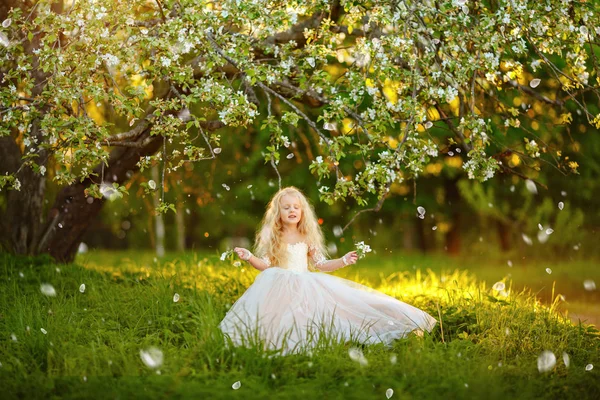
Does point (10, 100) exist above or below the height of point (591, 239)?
above

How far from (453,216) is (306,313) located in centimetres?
1310

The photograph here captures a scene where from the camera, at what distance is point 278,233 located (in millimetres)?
6688

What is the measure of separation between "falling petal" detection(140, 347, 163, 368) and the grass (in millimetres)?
54

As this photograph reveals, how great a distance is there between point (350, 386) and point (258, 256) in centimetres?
216

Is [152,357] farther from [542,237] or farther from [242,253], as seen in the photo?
[542,237]

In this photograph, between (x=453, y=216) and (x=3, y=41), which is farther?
(x=453, y=216)

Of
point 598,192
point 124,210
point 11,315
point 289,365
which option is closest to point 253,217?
point 124,210

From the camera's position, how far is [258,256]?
6695mm

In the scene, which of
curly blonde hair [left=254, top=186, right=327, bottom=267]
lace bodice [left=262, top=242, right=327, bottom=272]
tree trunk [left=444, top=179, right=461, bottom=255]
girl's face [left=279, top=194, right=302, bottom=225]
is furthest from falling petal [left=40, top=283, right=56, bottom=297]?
tree trunk [left=444, top=179, right=461, bottom=255]

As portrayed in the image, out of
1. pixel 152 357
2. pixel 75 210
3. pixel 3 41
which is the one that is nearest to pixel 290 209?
pixel 152 357

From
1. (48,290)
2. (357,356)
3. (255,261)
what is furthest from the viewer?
(48,290)

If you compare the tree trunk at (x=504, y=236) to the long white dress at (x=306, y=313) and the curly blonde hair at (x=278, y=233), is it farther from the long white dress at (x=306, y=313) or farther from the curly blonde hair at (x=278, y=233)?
the curly blonde hair at (x=278, y=233)

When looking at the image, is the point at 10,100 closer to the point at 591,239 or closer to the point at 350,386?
the point at 350,386

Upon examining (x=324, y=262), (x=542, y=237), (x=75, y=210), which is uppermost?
(x=75, y=210)
